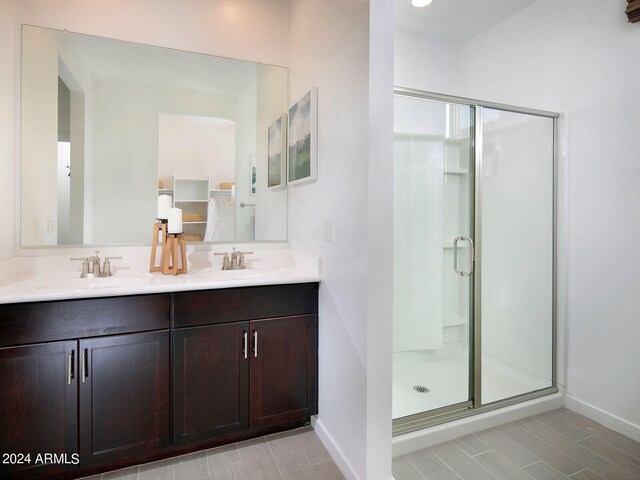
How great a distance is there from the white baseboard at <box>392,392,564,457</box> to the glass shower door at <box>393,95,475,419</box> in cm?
16

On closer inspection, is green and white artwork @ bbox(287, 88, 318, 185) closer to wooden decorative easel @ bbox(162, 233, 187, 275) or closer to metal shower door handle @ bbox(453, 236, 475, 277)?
wooden decorative easel @ bbox(162, 233, 187, 275)

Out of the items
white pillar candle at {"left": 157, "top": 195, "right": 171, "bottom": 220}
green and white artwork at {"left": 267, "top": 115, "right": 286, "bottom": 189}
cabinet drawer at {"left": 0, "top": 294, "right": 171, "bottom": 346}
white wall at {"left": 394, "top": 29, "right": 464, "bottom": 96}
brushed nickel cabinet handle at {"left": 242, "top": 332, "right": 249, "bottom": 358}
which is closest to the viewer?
cabinet drawer at {"left": 0, "top": 294, "right": 171, "bottom": 346}

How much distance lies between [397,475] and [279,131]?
2.05 meters

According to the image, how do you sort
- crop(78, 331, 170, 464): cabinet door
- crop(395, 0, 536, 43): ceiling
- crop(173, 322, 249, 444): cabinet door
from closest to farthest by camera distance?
crop(78, 331, 170, 464): cabinet door → crop(173, 322, 249, 444): cabinet door → crop(395, 0, 536, 43): ceiling

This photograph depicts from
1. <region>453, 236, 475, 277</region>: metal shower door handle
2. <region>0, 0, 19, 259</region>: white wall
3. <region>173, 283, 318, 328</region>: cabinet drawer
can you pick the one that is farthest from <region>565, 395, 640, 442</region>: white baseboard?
<region>0, 0, 19, 259</region>: white wall

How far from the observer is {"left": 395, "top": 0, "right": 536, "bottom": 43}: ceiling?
259cm

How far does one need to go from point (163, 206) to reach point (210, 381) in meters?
1.03

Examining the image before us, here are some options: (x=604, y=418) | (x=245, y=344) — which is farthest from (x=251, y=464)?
(x=604, y=418)

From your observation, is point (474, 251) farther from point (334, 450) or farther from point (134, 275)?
point (134, 275)

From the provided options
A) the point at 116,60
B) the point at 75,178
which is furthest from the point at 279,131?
the point at 75,178

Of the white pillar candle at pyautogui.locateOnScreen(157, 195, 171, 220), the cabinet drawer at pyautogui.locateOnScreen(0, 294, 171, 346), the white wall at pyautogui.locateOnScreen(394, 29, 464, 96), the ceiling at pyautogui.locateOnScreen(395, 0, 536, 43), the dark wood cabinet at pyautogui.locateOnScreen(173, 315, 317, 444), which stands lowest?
the dark wood cabinet at pyautogui.locateOnScreen(173, 315, 317, 444)

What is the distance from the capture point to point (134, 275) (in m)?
2.12

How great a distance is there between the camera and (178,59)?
7.39 ft

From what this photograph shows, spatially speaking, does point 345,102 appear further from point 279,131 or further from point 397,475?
point 397,475
